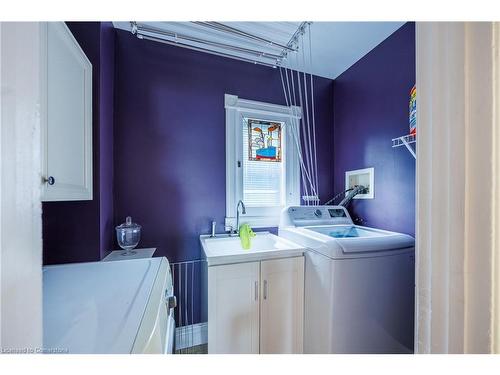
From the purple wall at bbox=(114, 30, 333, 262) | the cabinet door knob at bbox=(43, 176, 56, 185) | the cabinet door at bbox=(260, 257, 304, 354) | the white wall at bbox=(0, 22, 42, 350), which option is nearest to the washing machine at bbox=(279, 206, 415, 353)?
the cabinet door at bbox=(260, 257, 304, 354)

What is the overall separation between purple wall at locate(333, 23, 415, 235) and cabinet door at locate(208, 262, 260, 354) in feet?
3.92

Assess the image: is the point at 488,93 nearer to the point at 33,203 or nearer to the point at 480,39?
the point at 480,39

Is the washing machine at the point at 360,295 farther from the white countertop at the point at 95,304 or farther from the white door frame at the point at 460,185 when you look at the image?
the white countertop at the point at 95,304

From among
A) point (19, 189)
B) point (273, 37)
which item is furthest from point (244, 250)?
point (273, 37)

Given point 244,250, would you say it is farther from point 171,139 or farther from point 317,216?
point 171,139

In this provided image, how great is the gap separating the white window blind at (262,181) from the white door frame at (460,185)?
1585 mm

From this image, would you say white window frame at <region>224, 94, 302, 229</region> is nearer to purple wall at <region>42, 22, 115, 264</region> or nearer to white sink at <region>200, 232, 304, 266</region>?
white sink at <region>200, 232, 304, 266</region>

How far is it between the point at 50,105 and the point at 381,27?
217 centimetres

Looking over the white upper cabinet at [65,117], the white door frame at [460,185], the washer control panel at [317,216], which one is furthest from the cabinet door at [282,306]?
the white upper cabinet at [65,117]

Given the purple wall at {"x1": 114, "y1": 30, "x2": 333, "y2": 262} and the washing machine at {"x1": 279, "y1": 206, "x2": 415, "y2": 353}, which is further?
the purple wall at {"x1": 114, "y1": 30, "x2": 333, "y2": 262}

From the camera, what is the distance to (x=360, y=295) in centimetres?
117

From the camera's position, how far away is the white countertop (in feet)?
1.63

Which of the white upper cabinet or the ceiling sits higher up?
the ceiling

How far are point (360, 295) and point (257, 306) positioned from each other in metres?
0.64
